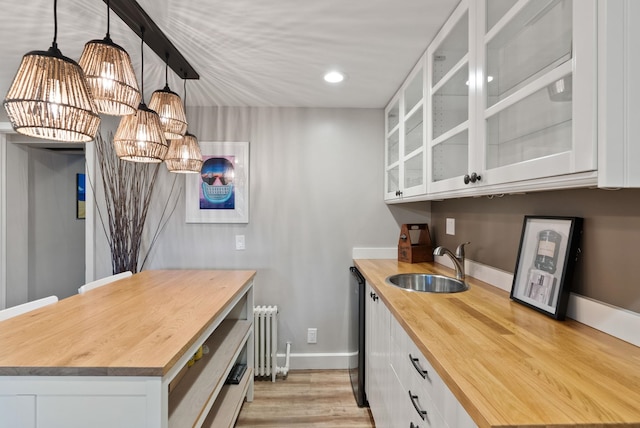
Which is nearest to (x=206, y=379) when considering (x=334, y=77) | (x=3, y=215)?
(x=334, y=77)

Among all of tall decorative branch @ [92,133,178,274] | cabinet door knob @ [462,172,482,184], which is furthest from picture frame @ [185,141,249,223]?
cabinet door knob @ [462,172,482,184]

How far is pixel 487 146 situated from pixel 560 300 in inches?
23.9

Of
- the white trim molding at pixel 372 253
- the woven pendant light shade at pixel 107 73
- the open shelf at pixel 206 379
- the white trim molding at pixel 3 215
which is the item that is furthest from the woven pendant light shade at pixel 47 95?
the white trim molding at pixel 3 215

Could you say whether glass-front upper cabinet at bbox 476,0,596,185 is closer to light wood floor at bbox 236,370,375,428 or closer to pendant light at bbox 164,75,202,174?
pendant light at bbox 164,75,202,174

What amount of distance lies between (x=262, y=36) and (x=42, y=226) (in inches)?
132

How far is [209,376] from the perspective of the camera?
5.00ft

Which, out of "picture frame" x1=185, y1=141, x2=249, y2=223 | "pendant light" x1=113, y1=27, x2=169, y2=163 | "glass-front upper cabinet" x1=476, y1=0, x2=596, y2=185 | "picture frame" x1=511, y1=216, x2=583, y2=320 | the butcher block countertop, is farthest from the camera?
"picture frame" x1=185, y1=141, x2=249, y2=223

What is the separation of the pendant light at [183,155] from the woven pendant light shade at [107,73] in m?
0.68

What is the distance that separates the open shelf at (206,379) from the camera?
4.06 feet

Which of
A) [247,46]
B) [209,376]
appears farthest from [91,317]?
[247,46]

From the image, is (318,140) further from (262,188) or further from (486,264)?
(486,264)

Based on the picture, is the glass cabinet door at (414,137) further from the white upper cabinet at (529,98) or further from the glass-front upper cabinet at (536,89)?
the glass-front upper cabinet at (536,89)

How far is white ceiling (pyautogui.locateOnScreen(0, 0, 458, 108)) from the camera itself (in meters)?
1.35

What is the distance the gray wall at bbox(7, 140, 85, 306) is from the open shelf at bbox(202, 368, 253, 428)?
101 inches
